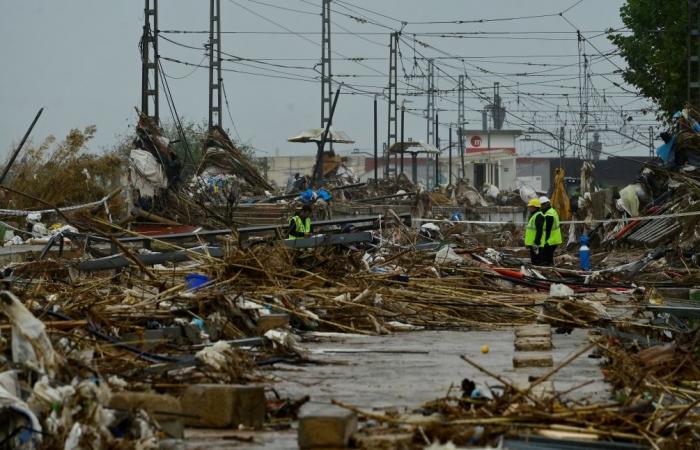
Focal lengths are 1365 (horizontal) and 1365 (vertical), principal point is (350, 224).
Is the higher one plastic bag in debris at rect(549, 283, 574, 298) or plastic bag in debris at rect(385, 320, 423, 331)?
plastic bag in debris at rect(549, 283, 574, 298)

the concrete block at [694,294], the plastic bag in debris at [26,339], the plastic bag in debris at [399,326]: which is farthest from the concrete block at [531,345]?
the plastic bag in debris at [26,339]

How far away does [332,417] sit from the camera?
24.2 ft

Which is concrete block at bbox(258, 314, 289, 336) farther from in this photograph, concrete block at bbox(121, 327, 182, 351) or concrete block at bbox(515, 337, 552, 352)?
concrete block at bbox(515, 337, 552, 352)

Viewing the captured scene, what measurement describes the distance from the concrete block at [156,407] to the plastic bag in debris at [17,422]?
2.33ft

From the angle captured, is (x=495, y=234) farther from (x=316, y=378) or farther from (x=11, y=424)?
(x=11, y=424)

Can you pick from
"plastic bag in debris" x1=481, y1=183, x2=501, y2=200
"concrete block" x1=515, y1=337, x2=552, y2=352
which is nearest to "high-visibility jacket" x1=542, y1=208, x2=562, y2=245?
"concrete block" x1=515, y1=337, x2=552, y2=352

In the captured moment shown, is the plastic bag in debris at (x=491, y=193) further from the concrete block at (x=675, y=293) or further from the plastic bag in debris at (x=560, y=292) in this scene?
the plastic bag in debris at (x=560, y=292)

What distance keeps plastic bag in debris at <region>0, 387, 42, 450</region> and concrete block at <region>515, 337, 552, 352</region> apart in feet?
21.4

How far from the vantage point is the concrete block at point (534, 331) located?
1362 centimetres

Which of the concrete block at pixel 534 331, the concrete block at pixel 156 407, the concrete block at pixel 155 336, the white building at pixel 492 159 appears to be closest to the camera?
the concrete block at pixel 156 407

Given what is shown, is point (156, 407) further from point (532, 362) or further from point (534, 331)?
point (534, 331)

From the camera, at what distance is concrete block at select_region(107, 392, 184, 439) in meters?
7.83

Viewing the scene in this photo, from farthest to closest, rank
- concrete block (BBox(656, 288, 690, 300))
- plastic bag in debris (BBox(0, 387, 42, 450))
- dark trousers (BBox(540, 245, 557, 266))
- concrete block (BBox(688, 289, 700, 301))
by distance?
1. dark trousers (BBox(540, 245, 557, 266))
2. concrete block (BBox(656, 288, 690, 300))
3. concrete block (BBox(688, 289, 700, 301))
4. plastic bag in debris (BBox(0, 387, 42, 450))

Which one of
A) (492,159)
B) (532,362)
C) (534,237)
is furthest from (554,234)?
(492,159)
